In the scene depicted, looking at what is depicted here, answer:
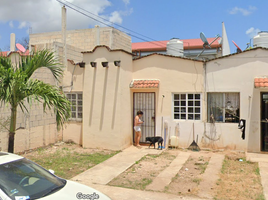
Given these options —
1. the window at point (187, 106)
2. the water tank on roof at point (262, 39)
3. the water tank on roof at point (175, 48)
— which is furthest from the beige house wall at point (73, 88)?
the water tank on roof at point (262, 39)

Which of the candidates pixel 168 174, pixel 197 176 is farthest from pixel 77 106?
pixel 197 176

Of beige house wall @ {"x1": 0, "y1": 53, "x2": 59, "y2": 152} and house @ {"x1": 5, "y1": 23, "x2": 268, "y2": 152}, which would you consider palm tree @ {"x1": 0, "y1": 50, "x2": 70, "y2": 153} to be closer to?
beige house wall @ {"x1": 0, "y1": 53, "x2": 59, "y2": 152}

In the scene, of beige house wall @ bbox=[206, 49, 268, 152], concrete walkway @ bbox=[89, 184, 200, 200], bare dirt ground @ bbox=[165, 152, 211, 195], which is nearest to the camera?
concrete walkway @ bbox=[89, 184, 200, 200]

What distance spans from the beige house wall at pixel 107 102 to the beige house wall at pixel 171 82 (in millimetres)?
914

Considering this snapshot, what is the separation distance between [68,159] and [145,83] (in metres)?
4.16

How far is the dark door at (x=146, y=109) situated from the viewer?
35.7 ft

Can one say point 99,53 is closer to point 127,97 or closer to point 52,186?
point 127,97

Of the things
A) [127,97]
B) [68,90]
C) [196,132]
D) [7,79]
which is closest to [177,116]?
[196,132]

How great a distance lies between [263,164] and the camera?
8156 millimetres

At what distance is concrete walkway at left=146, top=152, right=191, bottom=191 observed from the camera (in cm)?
643

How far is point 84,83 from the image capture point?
423 inches

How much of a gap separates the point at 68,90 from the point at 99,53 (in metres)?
2.34

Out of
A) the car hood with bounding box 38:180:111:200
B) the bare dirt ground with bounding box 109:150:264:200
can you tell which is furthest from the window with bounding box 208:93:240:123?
the car hood with bounding box 38:180:111:200

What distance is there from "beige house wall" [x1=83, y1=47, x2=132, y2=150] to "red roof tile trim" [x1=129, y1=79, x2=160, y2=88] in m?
0.24
